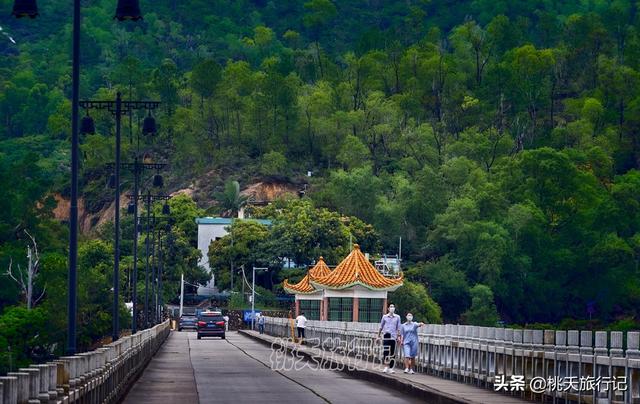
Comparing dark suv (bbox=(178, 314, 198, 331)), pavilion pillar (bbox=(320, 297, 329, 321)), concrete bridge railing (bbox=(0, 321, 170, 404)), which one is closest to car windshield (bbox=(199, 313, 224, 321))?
pavilion pillar (bbox=(320, 297, 329, 321))

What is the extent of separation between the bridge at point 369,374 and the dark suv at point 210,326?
3910 centimetres

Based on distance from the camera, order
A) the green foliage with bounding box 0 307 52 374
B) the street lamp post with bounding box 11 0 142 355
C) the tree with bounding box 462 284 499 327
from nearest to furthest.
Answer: the street lamp post with bounding box 11 0 142 355 < the green foliage with bounding box 0 307 52 374 < the tree with bounding box 462 284 499 327

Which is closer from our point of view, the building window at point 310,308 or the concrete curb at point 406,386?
the concrete curb at point 406,386

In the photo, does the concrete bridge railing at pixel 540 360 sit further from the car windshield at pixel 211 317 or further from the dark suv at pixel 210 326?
the car windshield at pixel 211 317

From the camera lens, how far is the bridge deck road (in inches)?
1364

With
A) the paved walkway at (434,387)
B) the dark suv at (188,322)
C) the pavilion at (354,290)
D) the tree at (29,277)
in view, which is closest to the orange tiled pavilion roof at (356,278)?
the pavilion at (354,290)

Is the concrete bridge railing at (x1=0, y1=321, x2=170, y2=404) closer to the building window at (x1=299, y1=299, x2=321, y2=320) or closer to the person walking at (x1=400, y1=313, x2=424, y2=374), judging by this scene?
the person walking at (x1=400, y1=313, x2=424, y2=374)

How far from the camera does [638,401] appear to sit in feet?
79.8

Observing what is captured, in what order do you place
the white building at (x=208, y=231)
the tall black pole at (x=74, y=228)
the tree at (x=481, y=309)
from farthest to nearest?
the white building at (x=208, y=231) → the tree at (x=481, y=309) → the tall black pole at (x=74, y=228)

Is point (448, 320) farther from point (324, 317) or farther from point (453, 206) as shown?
point (324, 317)

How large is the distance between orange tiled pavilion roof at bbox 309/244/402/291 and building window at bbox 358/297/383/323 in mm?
1445

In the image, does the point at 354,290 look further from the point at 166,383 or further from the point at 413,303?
the point at 166,383

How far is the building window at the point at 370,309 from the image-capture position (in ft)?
339

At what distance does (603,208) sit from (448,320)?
2764 centimetres
